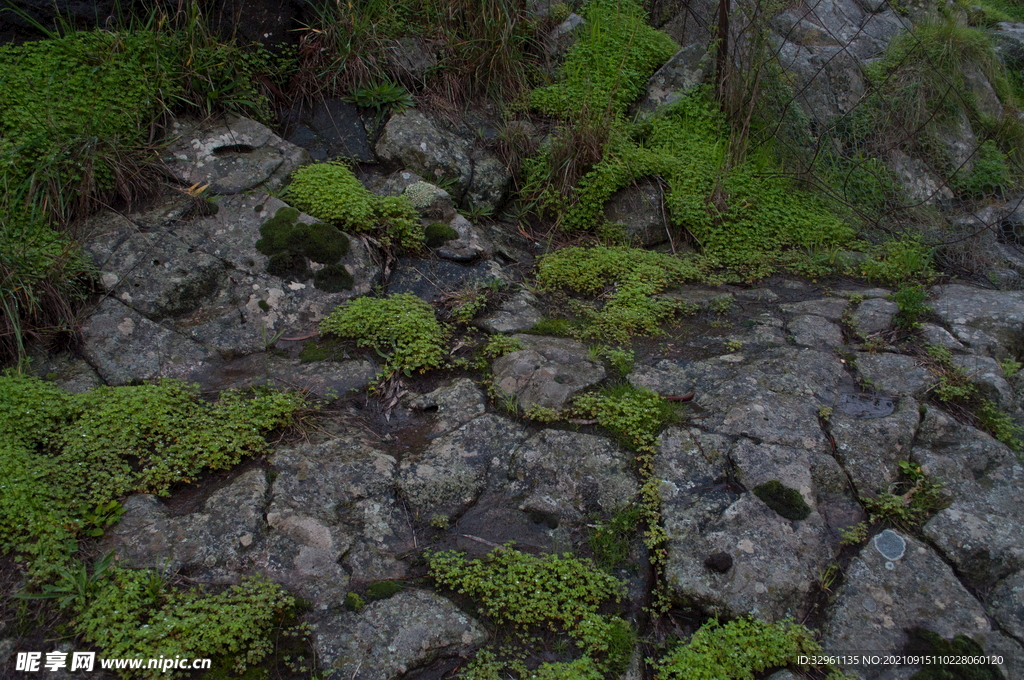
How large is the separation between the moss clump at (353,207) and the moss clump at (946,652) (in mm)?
3861

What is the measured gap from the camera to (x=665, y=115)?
19.7 feet

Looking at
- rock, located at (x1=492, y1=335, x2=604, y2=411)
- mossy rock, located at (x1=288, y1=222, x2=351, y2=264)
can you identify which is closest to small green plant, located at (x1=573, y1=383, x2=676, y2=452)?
rock, located at (x1=492, y1=335, x2=604, y2=411)

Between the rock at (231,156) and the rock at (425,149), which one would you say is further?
the rock at (425,149)

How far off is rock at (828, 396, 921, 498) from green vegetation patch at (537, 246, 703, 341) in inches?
54.5

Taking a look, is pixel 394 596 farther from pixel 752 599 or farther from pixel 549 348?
pixel 549 348

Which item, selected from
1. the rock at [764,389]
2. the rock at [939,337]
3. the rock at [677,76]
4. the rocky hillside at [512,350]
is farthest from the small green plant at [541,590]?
the rock at [677,76]

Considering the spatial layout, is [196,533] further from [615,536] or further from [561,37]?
[561,37]

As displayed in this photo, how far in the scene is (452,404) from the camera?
3725 mm

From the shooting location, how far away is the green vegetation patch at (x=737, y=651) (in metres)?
2.54

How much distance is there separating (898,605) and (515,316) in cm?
279

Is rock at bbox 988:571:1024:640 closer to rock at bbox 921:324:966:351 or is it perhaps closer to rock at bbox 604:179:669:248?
rock at bbox 921:324:966:351

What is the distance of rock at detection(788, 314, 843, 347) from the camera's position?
4188 mm

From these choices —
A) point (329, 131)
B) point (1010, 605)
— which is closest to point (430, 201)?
point (329, 131)

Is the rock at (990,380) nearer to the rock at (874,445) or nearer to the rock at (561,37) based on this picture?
the rock at (874,445)
